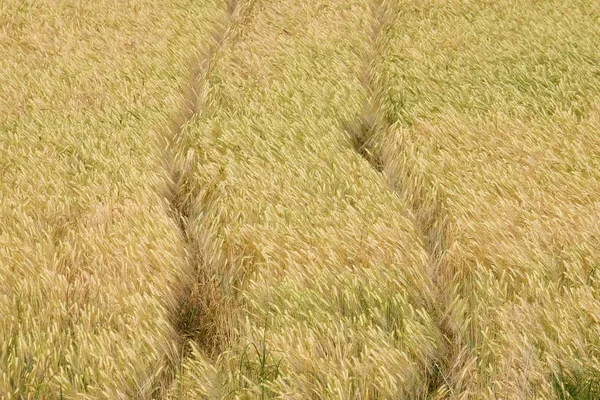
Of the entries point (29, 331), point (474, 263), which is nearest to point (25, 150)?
point (29, 331)

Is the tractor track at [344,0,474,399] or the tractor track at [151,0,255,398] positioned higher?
the tractor track at [344,0,474,399]

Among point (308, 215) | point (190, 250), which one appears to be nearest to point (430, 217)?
point (308, 215)

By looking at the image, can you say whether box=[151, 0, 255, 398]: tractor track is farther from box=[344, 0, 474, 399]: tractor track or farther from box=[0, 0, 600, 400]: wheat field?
box=[344, 0, 474, 399]: tractor track

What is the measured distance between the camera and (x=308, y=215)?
125 inches

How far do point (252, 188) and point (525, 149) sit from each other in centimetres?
140

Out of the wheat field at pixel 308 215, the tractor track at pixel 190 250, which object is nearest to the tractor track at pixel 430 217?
the wheat field at pixel 308 215

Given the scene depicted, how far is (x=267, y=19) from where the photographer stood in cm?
596

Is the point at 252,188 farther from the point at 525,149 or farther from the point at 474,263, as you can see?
the point at 525,149

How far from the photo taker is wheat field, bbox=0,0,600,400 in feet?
7.88

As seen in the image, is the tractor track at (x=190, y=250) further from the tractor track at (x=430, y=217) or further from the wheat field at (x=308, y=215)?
the tractor track at (x=430, y=217)

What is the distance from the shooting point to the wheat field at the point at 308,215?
240 cm

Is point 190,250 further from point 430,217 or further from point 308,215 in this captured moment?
point 430,217

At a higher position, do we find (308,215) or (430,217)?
(430,217)

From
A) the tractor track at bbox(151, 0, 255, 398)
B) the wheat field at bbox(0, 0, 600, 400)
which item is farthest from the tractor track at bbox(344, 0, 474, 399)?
the tractor track at bbox(151, 0, 255, 398)
